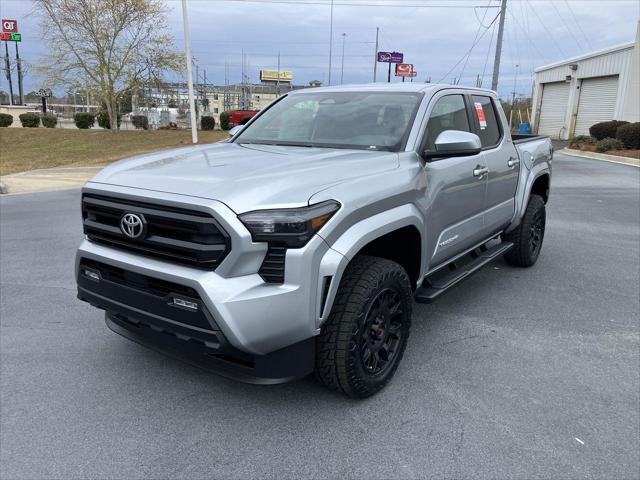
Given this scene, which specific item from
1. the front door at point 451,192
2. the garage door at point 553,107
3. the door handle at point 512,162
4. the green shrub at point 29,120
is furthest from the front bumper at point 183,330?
the green shrub at point 29,120

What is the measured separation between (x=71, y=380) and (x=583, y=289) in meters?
4.65

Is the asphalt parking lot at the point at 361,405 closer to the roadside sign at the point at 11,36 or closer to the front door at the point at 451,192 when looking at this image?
the front door at the point at 451,192

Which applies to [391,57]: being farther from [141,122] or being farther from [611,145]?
[611,145]

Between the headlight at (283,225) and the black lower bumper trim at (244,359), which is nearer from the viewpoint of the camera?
the headlight at (283,225)

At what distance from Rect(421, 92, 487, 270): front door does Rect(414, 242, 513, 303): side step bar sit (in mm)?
158

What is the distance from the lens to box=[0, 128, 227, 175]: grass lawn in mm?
18531

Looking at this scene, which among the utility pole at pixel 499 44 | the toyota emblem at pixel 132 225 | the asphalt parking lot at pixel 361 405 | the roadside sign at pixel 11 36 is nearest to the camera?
the asphalt parking lot at pixel 361 405

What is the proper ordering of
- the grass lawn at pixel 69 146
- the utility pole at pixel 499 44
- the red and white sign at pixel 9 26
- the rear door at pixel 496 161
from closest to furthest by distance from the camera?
1. the rear door at pixel 496 161
2. the grass lawn at pixel 69 146
3. the utility pole at pixel 499 44
4. the red and white sign at pixel 9 26

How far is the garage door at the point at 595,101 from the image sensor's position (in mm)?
28484

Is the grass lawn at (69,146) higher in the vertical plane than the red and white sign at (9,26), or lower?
lower

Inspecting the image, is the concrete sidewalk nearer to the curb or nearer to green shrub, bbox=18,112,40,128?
the curb

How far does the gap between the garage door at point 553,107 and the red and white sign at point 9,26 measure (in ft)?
146

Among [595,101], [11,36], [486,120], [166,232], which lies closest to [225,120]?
[11,36]

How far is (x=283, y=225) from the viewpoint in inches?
98.3
